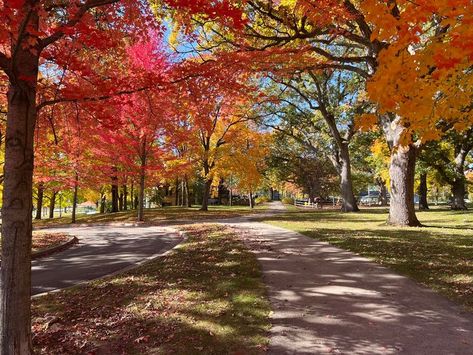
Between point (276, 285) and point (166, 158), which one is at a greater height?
point (166, 158)

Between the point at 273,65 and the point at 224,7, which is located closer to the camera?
the point at 224,7

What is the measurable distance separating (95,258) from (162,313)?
18.4 ft

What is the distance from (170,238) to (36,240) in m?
4.36

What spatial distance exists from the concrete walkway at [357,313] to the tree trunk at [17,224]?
2444 millimetres

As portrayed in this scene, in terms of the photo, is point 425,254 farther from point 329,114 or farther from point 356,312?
point 329,114

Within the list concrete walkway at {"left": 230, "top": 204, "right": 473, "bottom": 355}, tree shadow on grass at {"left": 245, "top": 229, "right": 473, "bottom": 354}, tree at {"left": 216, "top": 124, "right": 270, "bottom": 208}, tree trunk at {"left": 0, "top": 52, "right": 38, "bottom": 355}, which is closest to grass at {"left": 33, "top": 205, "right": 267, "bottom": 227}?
tree at {"left": 216, "top": 124, "right": 270, "bottom": 208}

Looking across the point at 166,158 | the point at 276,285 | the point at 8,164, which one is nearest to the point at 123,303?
the point at 276,285

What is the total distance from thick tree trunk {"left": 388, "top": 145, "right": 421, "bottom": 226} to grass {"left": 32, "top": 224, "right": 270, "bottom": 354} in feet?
29.1

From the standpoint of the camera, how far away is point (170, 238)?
13.6 metres

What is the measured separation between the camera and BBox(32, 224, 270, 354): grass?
4125 millimetres

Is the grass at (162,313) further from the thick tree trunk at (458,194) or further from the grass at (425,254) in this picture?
the thick tree trunk at (458,194)

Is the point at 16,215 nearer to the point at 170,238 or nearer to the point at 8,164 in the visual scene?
the point at 8,164

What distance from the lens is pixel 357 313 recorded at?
4.82 m

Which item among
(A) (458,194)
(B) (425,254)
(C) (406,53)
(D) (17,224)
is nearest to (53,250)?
(D) (17,224)
